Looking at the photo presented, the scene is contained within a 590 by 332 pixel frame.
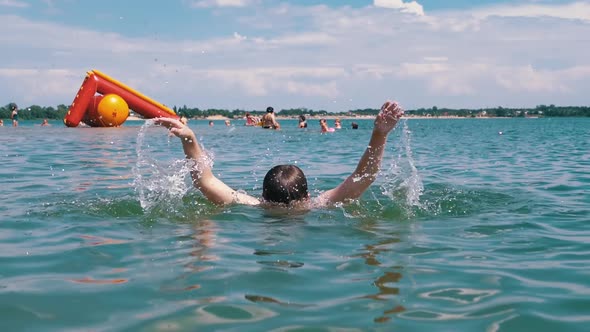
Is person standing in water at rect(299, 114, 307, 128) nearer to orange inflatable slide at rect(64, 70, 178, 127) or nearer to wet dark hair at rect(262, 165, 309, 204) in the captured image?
orange inflatable slide at rect(64, 70, 178, 127)

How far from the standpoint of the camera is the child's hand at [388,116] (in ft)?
14.1

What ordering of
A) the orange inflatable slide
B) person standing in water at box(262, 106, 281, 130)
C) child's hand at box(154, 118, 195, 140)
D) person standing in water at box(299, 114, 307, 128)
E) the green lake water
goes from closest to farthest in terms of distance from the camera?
the green lake water → child's hand at box(154, 118, 195, 140) → the orange inflatable slide → person standing in water at box(262, 106, 281, 130) → person standing in water at box(299, 114, 307, 128)

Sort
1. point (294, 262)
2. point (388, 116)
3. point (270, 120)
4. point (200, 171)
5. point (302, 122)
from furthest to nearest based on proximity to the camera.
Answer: point (302, 122), point (270, 120), point (200, 171), point (388, 116), point (294, 262)

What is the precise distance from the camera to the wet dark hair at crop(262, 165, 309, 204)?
5.13m

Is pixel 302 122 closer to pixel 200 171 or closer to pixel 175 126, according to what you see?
pixel 200 171

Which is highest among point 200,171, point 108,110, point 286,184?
point 108,110

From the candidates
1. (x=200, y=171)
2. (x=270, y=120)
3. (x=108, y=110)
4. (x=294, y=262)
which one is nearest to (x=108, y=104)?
(x=108, y=110)

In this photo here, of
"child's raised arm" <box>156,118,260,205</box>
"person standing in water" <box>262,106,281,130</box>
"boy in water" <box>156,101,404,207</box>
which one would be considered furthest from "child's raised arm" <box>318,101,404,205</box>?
"person standing in water" <box>262,106,281,130</box>

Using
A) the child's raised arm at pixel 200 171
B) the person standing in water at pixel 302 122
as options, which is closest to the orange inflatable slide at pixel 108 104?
the person standing in water at pixel 302 122

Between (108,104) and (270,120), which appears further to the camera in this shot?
(270,120)

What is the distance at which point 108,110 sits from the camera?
81.9 ft

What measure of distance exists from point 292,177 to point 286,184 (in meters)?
0.08

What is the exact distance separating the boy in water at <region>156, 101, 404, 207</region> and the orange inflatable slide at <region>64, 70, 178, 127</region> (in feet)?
65.3

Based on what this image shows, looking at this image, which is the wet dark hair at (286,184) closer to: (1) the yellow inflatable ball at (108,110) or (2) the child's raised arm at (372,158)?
(2) the child's raised arm at (372,158)
